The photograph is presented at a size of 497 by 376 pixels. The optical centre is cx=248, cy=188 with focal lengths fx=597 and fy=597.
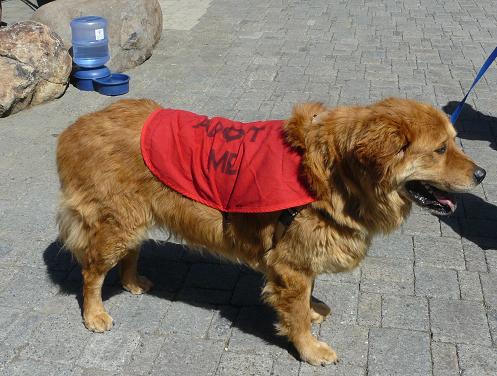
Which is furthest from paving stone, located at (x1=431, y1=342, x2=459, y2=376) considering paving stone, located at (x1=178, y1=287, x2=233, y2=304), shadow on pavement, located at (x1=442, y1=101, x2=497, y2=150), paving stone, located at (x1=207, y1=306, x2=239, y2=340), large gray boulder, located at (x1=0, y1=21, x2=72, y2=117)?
large gray boulder, located at (x1=0, y1=21, x2=72, y2=117)

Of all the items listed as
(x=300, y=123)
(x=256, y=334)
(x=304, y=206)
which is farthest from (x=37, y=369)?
(x=300, y=123)

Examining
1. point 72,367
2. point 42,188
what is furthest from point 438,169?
point 42,188

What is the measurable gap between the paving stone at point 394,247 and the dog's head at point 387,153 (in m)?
1.58

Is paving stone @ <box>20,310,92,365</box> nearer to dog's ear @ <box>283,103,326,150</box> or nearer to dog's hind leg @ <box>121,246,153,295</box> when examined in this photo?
dog's hind leg @ <box>121,246,153,295</box>

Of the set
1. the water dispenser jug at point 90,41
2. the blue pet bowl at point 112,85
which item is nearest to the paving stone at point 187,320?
the blue pet bowl at point 112,85

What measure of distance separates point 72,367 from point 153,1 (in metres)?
7.43

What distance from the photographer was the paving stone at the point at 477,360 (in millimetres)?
3820

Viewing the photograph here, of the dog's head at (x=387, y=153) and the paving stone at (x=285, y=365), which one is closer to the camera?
the dog's head at (x=387, y=153)

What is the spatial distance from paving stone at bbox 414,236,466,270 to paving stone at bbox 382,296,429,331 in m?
0.53

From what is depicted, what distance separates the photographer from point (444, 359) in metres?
3.92

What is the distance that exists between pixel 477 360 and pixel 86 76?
21.6ft

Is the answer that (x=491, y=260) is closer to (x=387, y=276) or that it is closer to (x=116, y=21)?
(x=387, y=276)

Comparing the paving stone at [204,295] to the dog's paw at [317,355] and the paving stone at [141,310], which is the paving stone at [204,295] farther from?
the dog's paw at [317,355]

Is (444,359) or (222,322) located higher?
(444,359)
